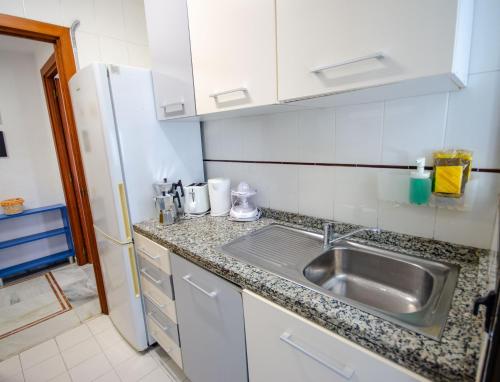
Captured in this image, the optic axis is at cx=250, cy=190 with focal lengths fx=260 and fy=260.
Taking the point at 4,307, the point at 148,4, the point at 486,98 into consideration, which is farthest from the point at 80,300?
the point at 486,98

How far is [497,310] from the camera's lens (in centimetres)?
33

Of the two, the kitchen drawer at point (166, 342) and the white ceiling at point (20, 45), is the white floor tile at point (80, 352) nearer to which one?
the kitchen drawer at point (166, 342)

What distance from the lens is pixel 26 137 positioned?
2.85 meters

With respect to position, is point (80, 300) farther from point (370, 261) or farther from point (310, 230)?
point (370, 261)

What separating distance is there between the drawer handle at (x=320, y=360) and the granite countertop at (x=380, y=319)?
0.26ft

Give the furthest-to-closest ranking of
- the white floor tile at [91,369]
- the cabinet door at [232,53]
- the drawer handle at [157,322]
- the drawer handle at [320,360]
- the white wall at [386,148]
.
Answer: the white floor tile at [91,369]
the drawer handle at [157,322]
the cabinet door at [232,53]
the white wall at [386,148]
the drawer handle at [320,360]

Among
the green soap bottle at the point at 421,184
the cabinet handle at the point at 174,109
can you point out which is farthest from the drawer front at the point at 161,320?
the green soap bottle at the point at 421,184

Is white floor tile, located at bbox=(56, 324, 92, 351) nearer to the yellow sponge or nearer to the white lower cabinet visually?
the white lower cabinet

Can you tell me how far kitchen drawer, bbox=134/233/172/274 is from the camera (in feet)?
4.11

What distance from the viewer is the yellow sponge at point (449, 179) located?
798 mm

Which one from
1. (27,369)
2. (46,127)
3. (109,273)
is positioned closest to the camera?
(27,369)

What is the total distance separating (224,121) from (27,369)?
1.95 metres

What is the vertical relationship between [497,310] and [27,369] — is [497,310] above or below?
above

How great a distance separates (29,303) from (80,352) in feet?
3.23
